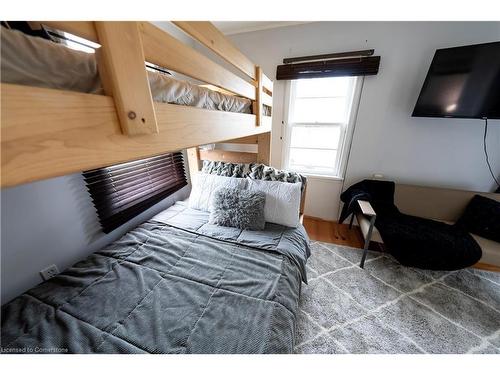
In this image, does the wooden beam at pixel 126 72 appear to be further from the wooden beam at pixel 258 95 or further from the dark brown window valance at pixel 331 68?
the dark brown window valance at pixel 331 68

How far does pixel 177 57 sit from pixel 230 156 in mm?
1507

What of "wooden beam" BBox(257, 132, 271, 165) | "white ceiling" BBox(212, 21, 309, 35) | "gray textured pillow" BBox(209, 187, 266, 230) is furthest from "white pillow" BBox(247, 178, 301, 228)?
"white ceiling" BBox(212, 21, 309, 35)

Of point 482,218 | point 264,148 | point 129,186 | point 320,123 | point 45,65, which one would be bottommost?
point 482,218

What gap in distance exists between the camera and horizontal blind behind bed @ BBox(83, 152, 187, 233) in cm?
144

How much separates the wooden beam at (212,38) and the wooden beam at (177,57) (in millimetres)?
53

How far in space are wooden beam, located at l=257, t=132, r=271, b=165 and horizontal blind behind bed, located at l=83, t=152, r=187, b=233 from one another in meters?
1.04

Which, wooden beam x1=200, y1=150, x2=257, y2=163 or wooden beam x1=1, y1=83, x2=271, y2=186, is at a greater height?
wooden beam x1=1, y1=83, x2=271, y2=186

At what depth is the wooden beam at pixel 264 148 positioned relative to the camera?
198 centimetres

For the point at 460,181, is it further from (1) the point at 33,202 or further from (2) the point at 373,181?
(1) the point at 33,202

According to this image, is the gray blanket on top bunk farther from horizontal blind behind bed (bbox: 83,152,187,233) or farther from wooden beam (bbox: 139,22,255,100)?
horizontal blind behind bed (bbox: 83,152,187,233)

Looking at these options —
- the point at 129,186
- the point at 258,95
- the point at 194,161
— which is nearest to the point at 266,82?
the point at 258,95

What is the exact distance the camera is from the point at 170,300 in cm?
95

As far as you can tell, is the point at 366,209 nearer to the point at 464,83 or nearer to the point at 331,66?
the point at 464,83

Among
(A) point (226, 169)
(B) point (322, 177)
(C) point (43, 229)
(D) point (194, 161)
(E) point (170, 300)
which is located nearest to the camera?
(E) point (170, 300)
